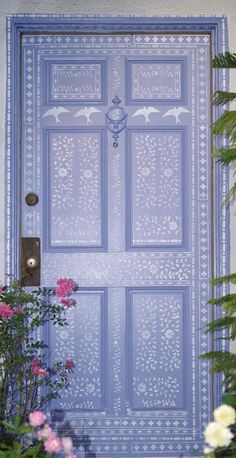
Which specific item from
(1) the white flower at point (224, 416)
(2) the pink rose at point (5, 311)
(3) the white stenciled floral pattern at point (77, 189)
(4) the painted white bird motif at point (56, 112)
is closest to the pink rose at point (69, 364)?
(2) the pink rose at point (5, 311)

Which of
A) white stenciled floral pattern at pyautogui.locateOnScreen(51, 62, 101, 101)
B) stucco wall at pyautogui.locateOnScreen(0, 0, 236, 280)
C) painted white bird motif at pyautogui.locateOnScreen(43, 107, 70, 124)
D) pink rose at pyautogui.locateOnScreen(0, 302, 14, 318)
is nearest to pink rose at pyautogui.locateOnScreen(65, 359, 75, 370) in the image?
pink rose at pyautogui.locateOnScreen(0, 302, 14, 318)

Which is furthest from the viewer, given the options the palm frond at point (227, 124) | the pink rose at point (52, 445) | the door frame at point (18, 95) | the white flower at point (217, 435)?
the door frame at point (18, 95)

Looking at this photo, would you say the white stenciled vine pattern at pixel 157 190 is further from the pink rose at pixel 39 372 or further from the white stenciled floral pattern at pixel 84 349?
the pink rose at pixel 39 372

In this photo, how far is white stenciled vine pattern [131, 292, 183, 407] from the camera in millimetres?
3049

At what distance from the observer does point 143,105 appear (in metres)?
3.08

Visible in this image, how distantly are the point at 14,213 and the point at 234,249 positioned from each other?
105 cm

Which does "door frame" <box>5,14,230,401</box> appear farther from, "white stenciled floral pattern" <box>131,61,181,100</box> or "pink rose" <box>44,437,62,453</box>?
"pink rose" <box>44,437,62,453</box>

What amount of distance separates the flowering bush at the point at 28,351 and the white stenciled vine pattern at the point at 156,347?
1.07ft

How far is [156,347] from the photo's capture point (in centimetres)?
305

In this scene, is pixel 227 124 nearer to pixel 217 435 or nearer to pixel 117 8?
pixel 117 8

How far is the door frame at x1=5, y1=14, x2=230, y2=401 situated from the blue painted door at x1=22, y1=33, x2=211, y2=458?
0.05 metres

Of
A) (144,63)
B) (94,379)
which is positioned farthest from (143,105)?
(94,379)

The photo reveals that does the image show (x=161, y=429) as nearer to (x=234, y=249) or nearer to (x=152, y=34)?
(x=234, y=249)

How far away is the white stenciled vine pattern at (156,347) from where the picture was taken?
120 inches
